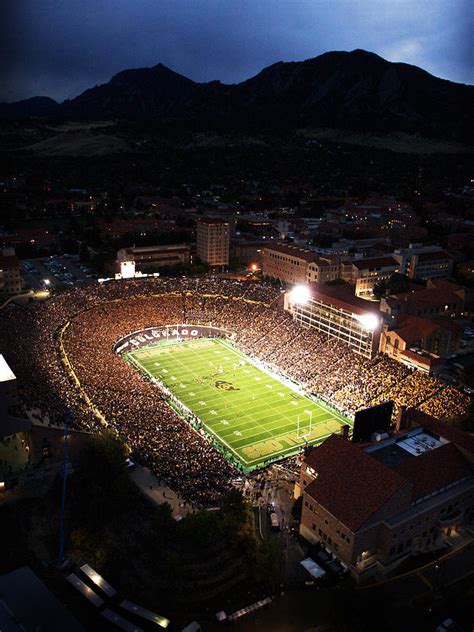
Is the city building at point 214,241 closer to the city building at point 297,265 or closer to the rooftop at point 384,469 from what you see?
the city building at point 297,265

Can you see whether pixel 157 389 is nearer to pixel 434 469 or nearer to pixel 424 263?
pixel 434 469

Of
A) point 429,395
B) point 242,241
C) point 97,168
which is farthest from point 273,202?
point 429,395

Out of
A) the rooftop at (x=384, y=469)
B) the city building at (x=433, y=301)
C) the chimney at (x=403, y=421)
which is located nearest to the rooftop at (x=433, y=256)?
the city building at (x=433, y=301)

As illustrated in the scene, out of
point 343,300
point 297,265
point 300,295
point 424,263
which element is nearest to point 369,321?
point 343,300

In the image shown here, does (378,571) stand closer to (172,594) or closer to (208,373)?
(172,594)

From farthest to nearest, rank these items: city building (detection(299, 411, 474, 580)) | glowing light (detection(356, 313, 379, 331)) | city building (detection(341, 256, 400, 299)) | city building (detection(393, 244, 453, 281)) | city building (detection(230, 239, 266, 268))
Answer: city building (detection(230, 239, 266, 268)) < city building (detection(393, 244, 453, 281)) < city building (detection(341, 256, 400, 299)) < glowing light (detection(356, 313, 379, 331)) < city building (detection(299, 411, 474, 580))

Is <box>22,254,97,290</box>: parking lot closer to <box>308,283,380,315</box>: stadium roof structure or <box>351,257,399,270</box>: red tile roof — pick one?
<box>308,283,380,315</box>: stadium roof structure

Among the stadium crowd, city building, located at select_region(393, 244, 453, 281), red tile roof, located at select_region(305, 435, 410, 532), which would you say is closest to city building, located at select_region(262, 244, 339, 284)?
the stadium crowd
